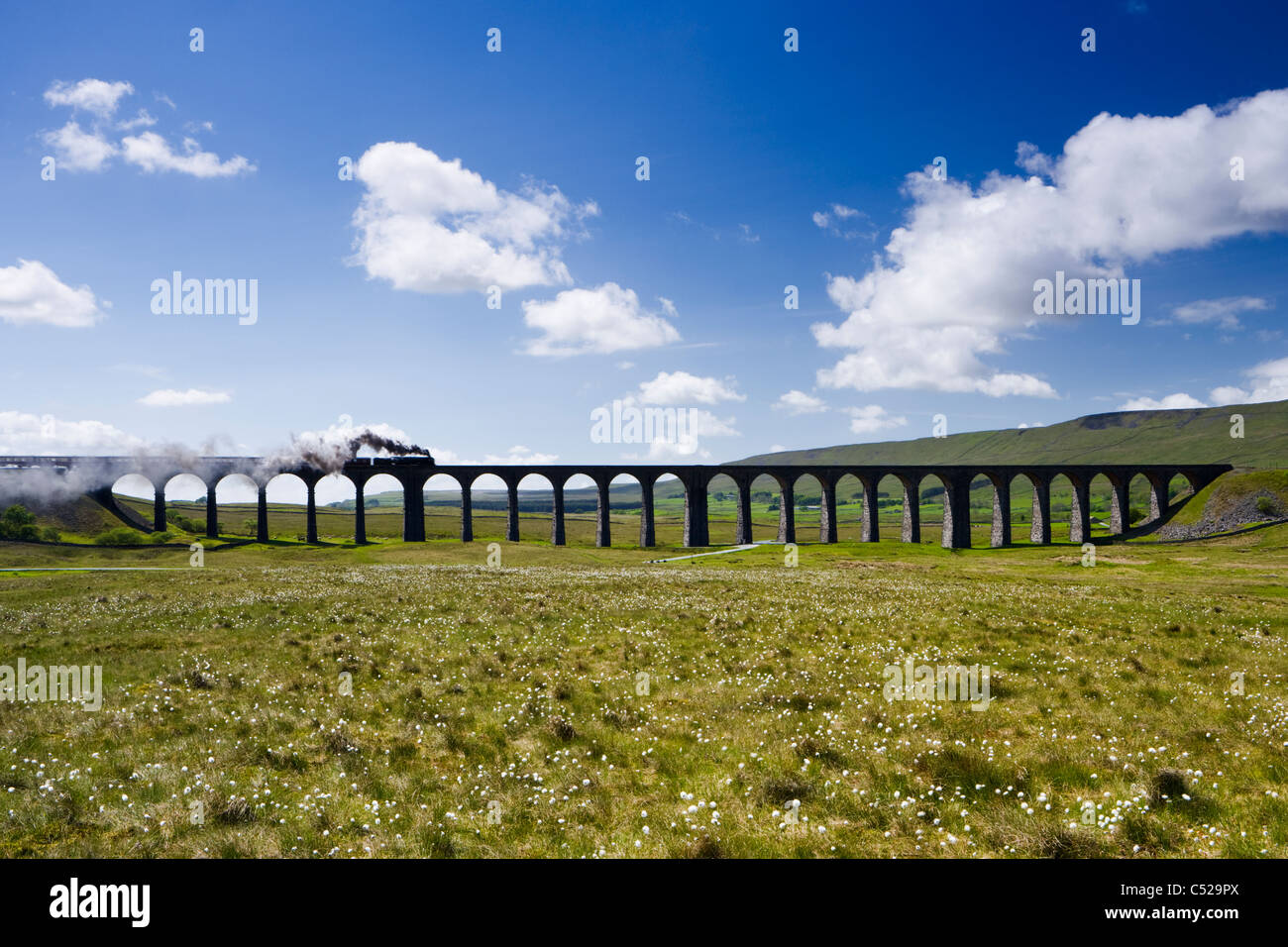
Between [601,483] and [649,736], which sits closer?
[649,736]

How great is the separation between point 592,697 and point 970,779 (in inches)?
271

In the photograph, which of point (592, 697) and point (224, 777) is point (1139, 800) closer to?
point (592, 697)

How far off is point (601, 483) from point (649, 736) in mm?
77035

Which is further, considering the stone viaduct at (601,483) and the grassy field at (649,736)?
the stone viaduct at (601,483)

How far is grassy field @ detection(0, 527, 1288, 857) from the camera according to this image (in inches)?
287

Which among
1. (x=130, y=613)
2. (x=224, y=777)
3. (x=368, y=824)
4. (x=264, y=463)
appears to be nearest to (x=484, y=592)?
(x=130, y=613)

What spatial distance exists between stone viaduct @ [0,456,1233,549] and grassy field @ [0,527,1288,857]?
194ft

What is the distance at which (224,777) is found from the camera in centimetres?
912

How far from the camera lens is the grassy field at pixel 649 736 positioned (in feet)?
24.0

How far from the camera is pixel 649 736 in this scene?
425 inches

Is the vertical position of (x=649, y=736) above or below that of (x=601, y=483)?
below

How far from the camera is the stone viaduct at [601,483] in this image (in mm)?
80438

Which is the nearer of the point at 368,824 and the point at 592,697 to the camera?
the point at 368,824

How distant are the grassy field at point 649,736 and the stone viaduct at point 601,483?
59.2 meters
